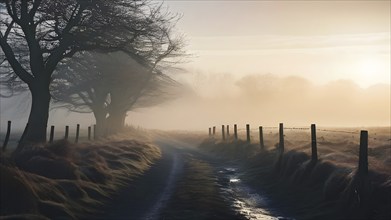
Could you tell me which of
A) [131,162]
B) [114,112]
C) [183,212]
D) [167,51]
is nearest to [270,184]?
[183,212]

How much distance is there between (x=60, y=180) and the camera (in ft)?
51.3

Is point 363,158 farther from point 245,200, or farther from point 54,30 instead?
point 54,30

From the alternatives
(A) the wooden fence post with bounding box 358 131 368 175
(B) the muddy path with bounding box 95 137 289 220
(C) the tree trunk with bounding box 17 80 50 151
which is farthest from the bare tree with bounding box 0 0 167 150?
(A) the wooden fence post with bounding box 358 131 368 175

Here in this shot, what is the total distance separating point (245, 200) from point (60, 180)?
6.38m

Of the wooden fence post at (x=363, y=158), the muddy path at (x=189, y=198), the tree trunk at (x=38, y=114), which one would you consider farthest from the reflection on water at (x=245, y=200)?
the tree trunk at (x=38, y=114)

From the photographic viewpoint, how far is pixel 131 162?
1001 inches

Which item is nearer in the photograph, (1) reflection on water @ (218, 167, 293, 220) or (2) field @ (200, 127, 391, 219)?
(2) field @ (200, 127, 391, 219)

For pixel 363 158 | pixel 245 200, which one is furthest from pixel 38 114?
pixel 363 158

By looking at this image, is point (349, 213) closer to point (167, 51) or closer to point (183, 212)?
point (183, 212)

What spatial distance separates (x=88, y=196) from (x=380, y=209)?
888 cm

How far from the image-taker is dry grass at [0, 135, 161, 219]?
11656 millimetres

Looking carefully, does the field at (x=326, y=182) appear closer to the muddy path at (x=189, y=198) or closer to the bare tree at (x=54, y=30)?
the muddy path at (x=189, y=198)

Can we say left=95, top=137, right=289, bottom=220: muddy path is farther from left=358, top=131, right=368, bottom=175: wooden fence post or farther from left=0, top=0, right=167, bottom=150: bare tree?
left=0, top=0, right=167, bottom=150: bare tree

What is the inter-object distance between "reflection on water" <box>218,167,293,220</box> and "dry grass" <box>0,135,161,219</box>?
4239 millimetres
